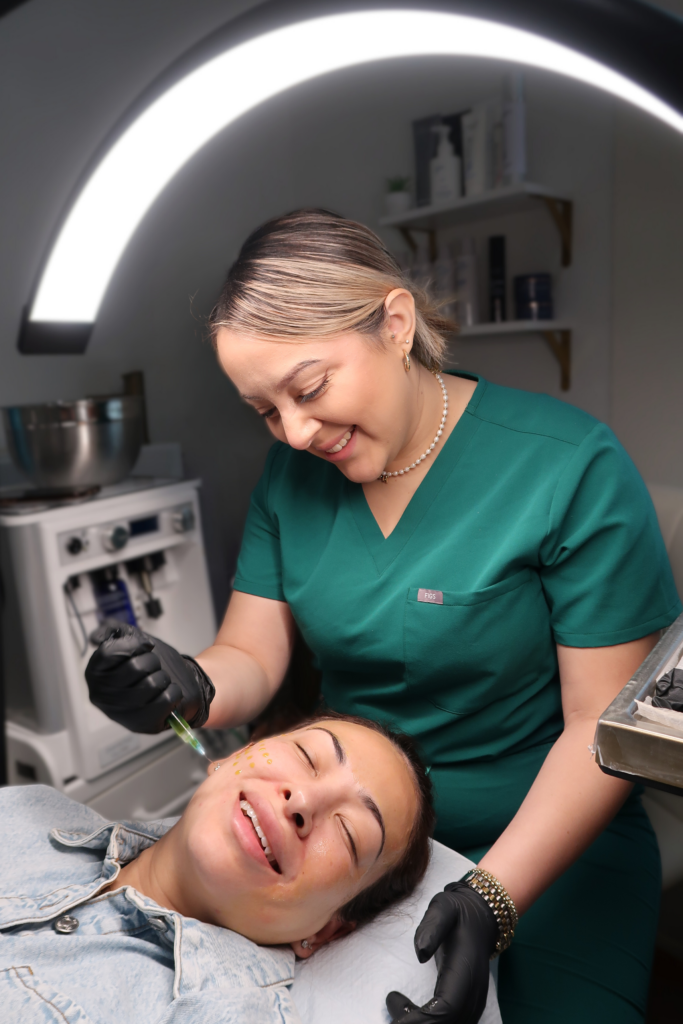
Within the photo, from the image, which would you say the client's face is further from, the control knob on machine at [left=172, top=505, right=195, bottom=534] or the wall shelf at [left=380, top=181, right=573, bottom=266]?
the wall shelf at [left=380, top=181, right=573, bottom=266]

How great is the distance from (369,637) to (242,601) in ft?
1.03

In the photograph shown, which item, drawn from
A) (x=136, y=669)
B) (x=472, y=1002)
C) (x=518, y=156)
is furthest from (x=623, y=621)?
(x=518, y=156)

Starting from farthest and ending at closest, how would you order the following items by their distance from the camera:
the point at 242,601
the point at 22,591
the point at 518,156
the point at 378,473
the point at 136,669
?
the point at 518,156, the point at 22,591, the point at 242,601, the point at 378,473, the point at 136,669

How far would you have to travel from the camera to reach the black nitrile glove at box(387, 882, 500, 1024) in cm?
78

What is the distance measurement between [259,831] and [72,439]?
128 centimetres

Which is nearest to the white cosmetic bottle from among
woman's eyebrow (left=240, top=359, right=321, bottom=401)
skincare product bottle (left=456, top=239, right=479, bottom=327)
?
skincare product bottle (left=456, top=239, right=479, bottom=327)

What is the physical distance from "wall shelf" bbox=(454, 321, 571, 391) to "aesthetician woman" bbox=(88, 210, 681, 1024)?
1122 millimetres

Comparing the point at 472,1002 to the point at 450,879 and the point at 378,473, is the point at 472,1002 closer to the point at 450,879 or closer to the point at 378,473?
the point at 450,879

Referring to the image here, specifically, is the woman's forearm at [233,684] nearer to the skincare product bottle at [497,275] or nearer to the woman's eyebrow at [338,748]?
the woman's eyebrow at [338,748]

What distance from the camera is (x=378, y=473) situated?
108cm

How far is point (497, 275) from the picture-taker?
2.36 meters

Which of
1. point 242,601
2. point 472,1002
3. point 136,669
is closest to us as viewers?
point 472,1002

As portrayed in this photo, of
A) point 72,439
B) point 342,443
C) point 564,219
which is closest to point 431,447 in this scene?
point 342,443

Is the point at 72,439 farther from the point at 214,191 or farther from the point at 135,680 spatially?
the point at 214,191
